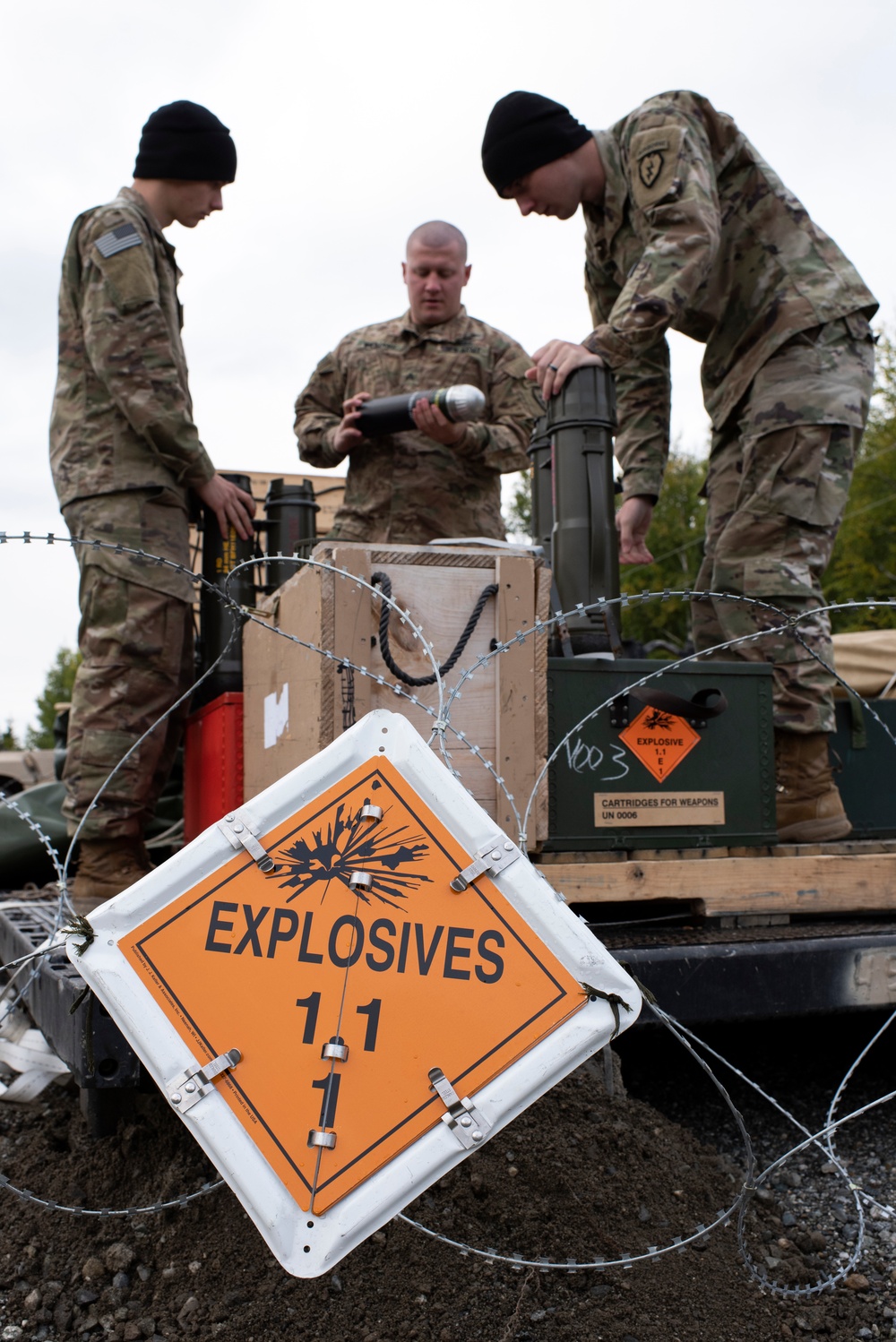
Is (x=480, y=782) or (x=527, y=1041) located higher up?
(x=480, y=782)

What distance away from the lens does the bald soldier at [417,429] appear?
13.0 ft

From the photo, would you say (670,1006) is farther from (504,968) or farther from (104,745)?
(104,745)

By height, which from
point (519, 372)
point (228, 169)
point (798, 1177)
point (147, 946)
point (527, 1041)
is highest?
point (228, 169)

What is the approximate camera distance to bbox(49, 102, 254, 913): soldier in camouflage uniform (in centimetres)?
312

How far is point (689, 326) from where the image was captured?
3438 mm

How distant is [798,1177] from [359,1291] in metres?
1.09

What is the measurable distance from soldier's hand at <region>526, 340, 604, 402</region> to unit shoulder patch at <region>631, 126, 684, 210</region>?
0.44 m

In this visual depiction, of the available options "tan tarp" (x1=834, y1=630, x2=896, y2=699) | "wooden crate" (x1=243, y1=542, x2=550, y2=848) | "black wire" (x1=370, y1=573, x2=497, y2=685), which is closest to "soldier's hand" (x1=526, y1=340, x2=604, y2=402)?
"wooden crate" (x1=243, y1=542, x2=550, y2=848)

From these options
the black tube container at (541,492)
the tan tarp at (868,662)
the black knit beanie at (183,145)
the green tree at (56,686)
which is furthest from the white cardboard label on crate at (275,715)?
the green tree at (56,686)

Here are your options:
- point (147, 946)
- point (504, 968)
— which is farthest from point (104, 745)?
point (504, 968)

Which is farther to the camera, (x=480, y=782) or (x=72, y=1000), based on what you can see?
(x=480, y=782)

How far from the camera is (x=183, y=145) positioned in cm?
347

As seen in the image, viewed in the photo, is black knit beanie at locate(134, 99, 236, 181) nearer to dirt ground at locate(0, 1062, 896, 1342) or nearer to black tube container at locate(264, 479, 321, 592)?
black tube container at locate(264, 479, 321, 592)

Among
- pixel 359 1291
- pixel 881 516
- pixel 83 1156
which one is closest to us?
pixel 359 1291
